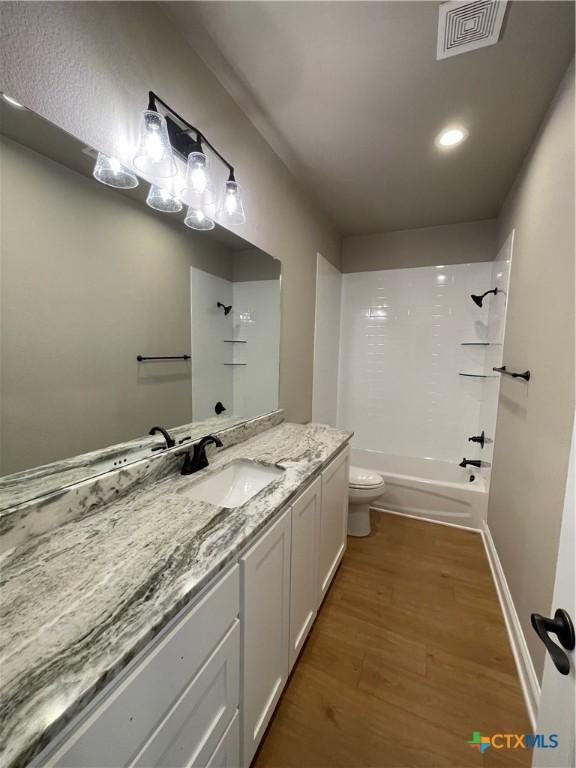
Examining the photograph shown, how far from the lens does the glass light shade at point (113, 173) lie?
37.9 inches

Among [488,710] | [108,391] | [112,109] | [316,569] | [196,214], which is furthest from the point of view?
[316,569]

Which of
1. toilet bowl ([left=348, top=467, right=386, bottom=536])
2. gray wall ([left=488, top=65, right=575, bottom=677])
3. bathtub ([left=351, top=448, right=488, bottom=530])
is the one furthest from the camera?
bathtub ([left=351, top=448, right=488, bottom=530])

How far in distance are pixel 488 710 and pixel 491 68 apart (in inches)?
103

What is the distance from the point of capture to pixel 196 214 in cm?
135

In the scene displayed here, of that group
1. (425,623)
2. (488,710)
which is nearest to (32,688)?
(488,710)

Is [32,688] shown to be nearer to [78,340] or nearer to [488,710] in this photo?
[78,340]

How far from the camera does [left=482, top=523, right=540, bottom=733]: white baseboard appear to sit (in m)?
1.19

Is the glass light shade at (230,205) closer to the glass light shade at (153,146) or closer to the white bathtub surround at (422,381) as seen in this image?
the glass light shade at (153,146)

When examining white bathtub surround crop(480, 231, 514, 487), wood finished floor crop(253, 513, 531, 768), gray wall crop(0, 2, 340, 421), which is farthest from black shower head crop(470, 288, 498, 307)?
wood finished floor crop(253, 513, 531, 768)

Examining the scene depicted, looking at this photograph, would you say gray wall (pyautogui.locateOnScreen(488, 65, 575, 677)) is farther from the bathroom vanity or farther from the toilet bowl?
the bathroom vanity

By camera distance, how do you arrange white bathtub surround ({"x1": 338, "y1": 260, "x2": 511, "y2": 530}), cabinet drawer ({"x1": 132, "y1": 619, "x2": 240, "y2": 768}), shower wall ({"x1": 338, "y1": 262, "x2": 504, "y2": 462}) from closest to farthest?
cabinet drawer ({"x1": 132, "y1": 619, "x2": 240, "y2": 768}) → white bathtub surround ({"x1": 338, "y1": 260, "x2": 511, "y2": 530}) → shower wall ({"x1": 338, "y1": 262, "x2": 504, "y2": 462})

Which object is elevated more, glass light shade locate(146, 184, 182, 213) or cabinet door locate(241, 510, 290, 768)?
glass light shade locate(146, 184, 182, 213)

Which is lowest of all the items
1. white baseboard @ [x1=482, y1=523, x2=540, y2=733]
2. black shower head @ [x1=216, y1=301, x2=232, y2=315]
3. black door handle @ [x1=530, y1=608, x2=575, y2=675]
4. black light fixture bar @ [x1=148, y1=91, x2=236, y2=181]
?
white baseboard @ [x1=482, y1=523, x2=540, y2=733]

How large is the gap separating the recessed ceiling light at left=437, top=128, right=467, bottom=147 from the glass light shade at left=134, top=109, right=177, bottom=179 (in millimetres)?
1449
